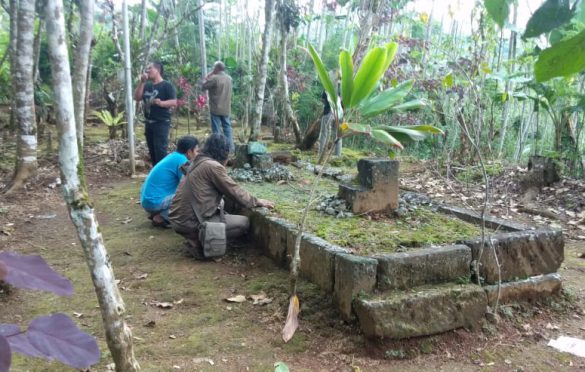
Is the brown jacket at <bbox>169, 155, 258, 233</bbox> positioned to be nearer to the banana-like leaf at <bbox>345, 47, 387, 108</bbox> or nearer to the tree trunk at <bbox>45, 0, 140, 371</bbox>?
the banana-like leaf at <bbox>345, 47, 387, 108</bbox>

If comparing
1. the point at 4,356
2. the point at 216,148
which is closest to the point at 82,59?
the point at 216,148

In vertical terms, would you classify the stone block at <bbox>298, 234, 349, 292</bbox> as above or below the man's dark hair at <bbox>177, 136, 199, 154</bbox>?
below

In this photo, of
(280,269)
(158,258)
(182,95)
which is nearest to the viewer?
(280,269)

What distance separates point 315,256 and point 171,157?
8.17 feet

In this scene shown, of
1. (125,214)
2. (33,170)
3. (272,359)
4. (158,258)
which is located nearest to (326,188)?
(158,258)

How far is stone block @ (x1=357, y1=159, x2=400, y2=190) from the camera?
4312 mm

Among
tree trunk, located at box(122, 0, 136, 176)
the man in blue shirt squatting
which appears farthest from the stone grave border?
tree trunk, located at box(122, 0, 136, 176)

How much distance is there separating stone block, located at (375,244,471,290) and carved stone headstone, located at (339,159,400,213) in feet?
3.03

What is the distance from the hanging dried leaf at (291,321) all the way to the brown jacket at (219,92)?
5.58m

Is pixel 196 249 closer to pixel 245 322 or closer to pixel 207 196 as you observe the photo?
pixel 207 196

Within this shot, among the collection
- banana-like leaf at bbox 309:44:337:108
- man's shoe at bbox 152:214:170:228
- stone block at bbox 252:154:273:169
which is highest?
banana-like leaf at bbox 309:44:337:108

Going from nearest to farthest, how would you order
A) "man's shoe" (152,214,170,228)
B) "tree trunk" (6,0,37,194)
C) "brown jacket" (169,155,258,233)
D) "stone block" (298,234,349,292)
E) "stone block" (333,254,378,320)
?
"stone block" (333,254,378,320), "stone block" (298,234,349,292), "brown jacket" (169,155,258,233), "man's shoe" (152,214,170,228), "tree trunk" (6,0,37,194)

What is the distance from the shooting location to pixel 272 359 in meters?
3.03

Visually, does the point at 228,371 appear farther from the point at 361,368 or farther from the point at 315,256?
the point at 315,256
